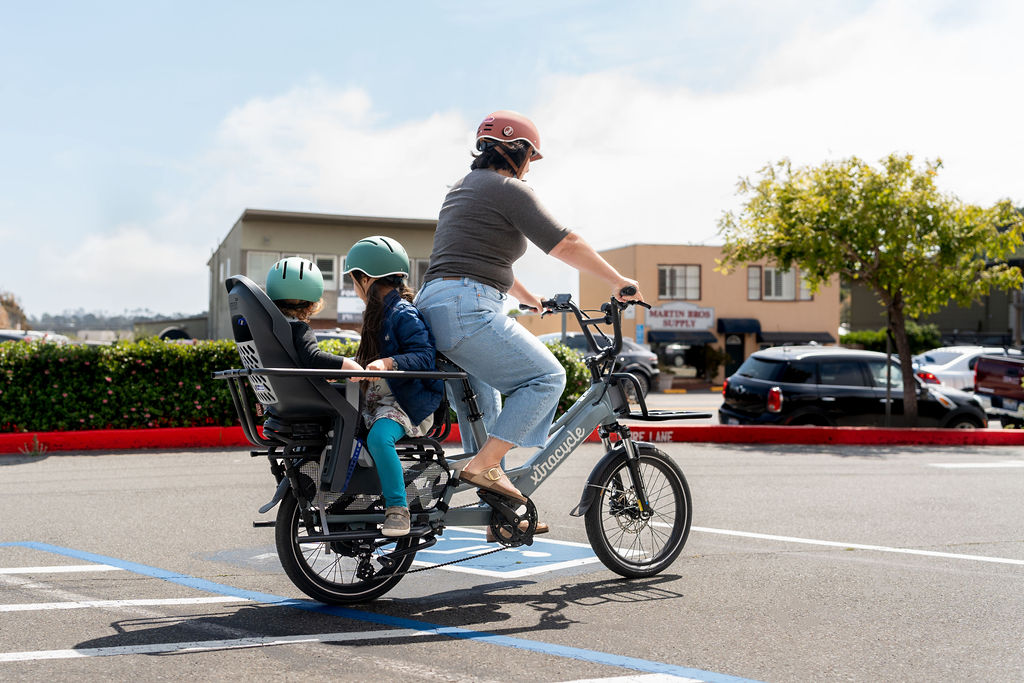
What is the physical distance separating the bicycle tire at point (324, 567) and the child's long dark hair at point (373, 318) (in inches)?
27.5

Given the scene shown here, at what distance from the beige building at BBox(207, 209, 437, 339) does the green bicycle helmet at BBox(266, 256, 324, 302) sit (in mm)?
39359

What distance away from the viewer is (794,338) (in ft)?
155

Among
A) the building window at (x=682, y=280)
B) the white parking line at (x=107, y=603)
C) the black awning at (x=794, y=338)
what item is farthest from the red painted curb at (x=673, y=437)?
the black awning at (x=794, y=338)

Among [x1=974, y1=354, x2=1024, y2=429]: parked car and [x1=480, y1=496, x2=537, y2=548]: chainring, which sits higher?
[x1=974, y1=354, x2=1024, y2=429]: parked car

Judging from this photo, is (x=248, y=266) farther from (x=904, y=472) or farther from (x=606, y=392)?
(x=606, y=392)

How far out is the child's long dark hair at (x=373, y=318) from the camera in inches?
173

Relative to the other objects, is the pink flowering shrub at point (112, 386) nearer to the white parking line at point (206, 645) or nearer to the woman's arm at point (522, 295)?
the woman's arm at point (522, 295)

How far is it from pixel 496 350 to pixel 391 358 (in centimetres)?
53

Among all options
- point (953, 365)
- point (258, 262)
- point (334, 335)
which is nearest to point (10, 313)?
point (258, 262)

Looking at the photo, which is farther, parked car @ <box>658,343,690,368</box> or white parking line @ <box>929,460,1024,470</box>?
parked car @ <box>658,343,690,368</box>

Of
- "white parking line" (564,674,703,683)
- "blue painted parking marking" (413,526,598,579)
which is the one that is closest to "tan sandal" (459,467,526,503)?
"blue painted parking marking" (413,526,598,579)

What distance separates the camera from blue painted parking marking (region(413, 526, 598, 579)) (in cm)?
526

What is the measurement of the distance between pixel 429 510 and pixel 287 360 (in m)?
0.97

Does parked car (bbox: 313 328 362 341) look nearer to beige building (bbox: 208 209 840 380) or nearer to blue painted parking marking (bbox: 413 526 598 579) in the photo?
blue painted parking marking (bbox: 413 526 598 579)
